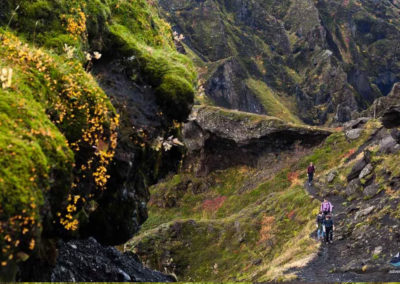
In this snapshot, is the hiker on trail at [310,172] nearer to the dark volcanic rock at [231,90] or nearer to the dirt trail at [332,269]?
the dirt trail at [332,269]

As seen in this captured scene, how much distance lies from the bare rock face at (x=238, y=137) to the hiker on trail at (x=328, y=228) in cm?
3517

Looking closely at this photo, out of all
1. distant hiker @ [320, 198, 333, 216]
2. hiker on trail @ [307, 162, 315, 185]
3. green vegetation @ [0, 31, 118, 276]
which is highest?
green vegetation @ [0, 31, 118, 276]

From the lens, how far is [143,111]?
551 inches

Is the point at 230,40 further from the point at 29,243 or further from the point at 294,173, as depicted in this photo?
the point at 29,243

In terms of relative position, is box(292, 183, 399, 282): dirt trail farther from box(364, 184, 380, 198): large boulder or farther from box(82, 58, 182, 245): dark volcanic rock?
box(82, 58, 182, 245): dark volcanic rock

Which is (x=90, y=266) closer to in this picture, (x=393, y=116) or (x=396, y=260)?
(x=396, y=260)

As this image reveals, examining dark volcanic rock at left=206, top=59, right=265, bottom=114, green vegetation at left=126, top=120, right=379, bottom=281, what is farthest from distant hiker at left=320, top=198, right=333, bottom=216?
dark volcanic rock at left=206, top=59, right=265, bottom=114

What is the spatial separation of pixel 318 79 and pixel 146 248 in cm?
17185

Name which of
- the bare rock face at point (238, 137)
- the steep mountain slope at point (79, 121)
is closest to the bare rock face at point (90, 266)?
the steep mountain slope at point (79, 121)

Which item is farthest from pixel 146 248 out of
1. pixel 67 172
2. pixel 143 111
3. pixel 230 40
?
pixel 230 40

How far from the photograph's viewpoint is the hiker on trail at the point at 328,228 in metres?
24.8

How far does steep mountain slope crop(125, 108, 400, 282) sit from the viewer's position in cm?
2262

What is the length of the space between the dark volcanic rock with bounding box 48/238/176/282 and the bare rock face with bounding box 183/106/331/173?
43.8 m

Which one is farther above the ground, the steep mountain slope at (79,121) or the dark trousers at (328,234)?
the steep mountain slope at (79,121)
